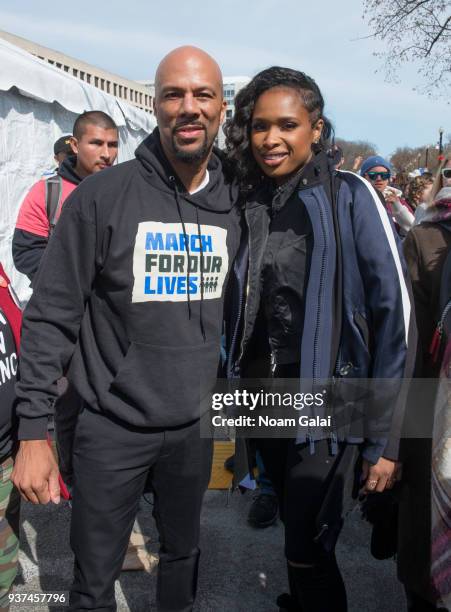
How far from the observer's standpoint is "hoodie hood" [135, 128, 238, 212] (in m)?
1.90

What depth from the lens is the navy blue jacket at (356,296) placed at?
5.73ft

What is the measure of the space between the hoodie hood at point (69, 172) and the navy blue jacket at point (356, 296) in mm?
1907

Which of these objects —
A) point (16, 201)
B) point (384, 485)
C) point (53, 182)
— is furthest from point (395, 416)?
point (16, 201)

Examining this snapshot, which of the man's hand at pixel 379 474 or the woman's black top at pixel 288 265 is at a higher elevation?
the woman's black top at pixel 288 265

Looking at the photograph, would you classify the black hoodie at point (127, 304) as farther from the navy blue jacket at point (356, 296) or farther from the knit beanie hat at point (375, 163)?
the knit beanie hat at point (375, 163)

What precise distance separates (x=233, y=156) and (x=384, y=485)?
131 cm

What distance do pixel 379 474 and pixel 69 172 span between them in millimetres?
2502

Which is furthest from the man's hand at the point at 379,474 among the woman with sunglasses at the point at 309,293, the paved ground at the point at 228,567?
the paved ground at the point at 228,567

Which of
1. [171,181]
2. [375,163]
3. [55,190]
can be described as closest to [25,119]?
[55,190]

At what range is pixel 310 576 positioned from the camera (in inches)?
76.0

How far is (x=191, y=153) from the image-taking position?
6.15ft

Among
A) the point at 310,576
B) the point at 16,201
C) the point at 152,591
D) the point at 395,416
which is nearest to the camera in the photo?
the point at 395,416

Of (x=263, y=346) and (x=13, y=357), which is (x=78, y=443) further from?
(x=263, y=346)

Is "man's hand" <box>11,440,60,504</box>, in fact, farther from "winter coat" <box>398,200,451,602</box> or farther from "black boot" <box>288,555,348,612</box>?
"winter coat" <box>398,200,451,602</box>
